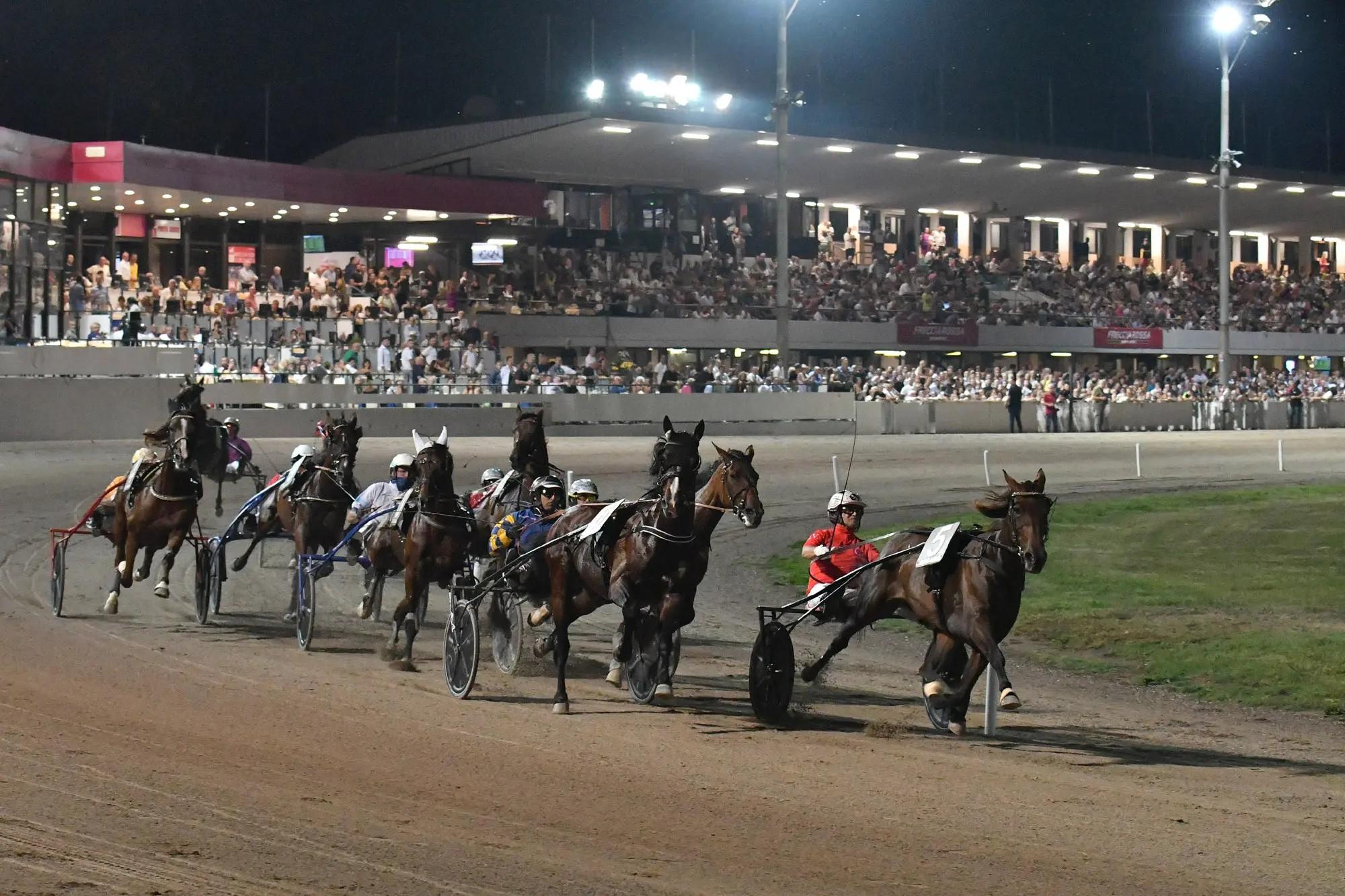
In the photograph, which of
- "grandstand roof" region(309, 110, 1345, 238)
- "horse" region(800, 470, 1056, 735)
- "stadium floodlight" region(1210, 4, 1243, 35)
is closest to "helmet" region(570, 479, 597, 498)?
"horse" region(800, 470, 1056, 735)

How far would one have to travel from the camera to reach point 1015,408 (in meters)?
42.2

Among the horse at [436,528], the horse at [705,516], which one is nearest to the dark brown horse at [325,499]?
the horse at [436,528]

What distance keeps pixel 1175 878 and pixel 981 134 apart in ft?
177

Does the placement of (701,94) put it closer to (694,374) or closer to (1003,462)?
(694,374)

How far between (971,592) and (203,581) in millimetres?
7721

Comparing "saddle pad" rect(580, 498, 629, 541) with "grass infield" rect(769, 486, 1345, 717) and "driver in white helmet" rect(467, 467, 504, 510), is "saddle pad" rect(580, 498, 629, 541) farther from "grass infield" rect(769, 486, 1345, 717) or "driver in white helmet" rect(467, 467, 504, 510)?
"grass infield" rect(769, 486, 1345, 717)

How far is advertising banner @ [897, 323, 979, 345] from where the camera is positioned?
47.8 meters

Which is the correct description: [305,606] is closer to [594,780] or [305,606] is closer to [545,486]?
[545,486]

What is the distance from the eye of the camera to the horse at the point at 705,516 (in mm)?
9867

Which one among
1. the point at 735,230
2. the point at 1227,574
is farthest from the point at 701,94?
the point at 1227,574

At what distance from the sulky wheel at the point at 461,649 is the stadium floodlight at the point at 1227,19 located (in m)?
32.7

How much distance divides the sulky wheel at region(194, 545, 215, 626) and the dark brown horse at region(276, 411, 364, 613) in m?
0.70

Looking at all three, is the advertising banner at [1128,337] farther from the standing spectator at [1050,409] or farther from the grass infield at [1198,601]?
the grass infield at [1198,601]

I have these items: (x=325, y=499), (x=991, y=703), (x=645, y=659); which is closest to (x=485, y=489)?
(x=325, y=499)
